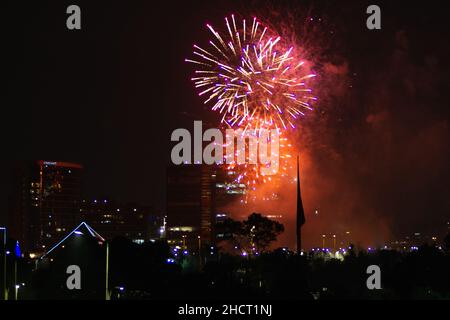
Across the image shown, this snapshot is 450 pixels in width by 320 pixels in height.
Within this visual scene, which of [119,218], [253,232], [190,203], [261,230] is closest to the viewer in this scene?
[261,230]

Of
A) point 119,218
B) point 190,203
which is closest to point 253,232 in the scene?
point 190,203

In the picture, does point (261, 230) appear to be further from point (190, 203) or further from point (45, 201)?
point (45, 201)

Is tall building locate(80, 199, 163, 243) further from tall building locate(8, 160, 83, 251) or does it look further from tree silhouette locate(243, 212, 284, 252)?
tree silhouette locate(243, 212, 284, 252)

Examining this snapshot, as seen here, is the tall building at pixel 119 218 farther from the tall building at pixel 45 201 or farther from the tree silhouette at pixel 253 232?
the tree silhouette at pixel 253 232

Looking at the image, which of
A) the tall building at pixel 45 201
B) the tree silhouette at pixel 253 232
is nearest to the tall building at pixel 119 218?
the tall building at pixel 45 201

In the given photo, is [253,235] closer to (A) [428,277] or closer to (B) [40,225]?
(A) [428,277]

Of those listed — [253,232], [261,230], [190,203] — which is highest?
[190,203]
